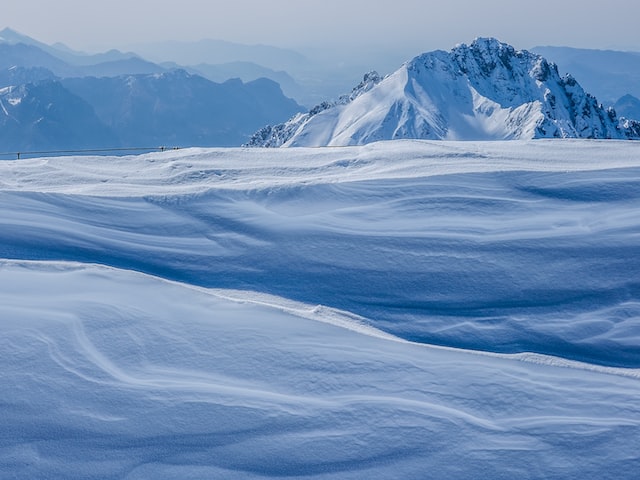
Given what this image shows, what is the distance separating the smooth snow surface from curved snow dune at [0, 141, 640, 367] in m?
0.02

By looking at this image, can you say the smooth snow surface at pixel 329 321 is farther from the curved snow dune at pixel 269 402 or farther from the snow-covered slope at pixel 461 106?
the snow-covered slope at pixel 461 106

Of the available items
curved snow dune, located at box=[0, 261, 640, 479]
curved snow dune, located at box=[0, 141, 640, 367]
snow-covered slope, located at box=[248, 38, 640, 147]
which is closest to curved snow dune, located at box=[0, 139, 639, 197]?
curved snow dune, located at box=[0, 141, 640, 367]

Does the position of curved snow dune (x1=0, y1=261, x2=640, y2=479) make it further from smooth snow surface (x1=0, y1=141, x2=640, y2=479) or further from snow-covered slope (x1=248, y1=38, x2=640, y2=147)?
snow-covered slope (x1=248, y1=38, x2=640, y2=147)

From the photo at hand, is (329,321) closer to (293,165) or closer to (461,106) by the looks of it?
(293,165)

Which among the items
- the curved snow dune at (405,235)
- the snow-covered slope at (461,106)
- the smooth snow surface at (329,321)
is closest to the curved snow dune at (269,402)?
the smooth snow surface at (329,321)

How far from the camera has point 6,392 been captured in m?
2.79

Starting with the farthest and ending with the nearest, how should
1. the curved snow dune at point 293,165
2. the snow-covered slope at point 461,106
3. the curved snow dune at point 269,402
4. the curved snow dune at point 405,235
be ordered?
the snow-covered slope at point 461,106 → the curved snow dune at point 293,165 → the curved snow dune at point 405,235 → the curved snow dune at point 269,402

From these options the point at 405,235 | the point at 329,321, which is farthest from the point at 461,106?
the point at 329,321

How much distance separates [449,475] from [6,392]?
1.92m

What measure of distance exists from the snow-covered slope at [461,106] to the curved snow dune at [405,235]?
363 feet

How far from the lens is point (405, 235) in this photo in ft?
13.8

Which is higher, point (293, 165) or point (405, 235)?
point (293, 165)

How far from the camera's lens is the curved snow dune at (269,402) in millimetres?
2516

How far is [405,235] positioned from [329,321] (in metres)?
0.98
